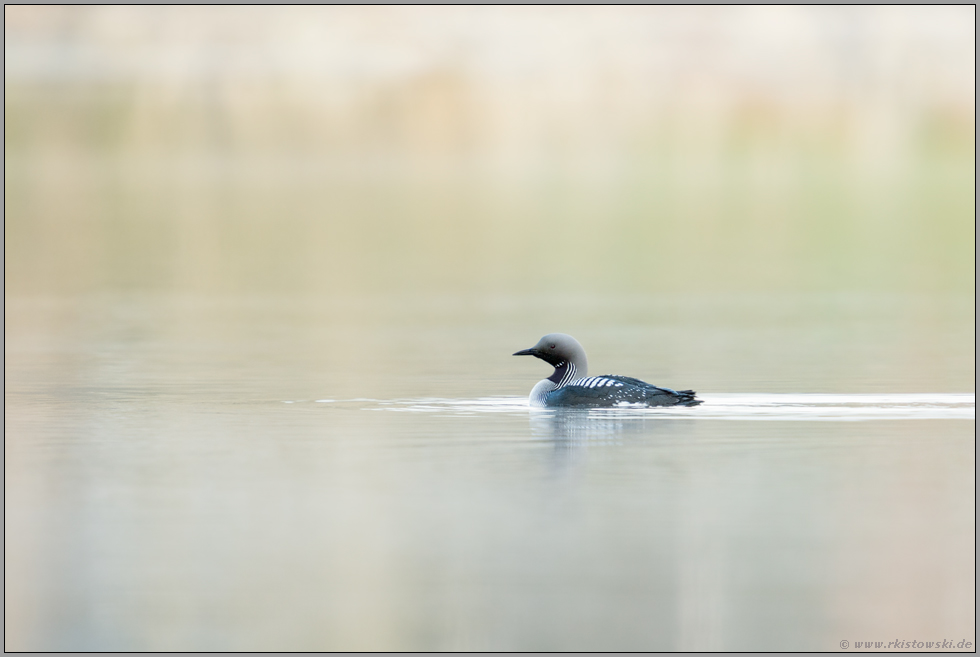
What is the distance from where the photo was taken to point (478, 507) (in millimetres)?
7750

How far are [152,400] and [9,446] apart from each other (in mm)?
2027

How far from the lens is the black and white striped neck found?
11000 millimetres

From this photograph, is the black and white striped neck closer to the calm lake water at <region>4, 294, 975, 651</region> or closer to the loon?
the loon

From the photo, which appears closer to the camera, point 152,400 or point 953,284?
point 152,400

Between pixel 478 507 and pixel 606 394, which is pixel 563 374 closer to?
pixel 606 394

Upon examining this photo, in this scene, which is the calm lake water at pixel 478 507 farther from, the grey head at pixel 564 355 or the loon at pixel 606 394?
the grey head at pixel 564 355

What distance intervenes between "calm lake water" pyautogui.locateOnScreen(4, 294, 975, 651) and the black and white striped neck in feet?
1.12

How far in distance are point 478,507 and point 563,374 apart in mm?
3404

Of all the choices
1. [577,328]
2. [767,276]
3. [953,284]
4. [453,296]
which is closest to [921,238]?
[767,276]

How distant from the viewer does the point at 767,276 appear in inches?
1138

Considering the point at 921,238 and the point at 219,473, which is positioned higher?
the point at 921,238

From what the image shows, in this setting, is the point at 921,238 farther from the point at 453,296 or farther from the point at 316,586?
the point at 316,586

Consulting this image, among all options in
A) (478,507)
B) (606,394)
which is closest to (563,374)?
(606,394)

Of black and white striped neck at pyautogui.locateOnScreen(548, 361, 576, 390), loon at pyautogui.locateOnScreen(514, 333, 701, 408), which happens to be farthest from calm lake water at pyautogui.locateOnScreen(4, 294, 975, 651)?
black and white striped neck at pyautogui.locateOnScreen(548, 361, 576, 390)
